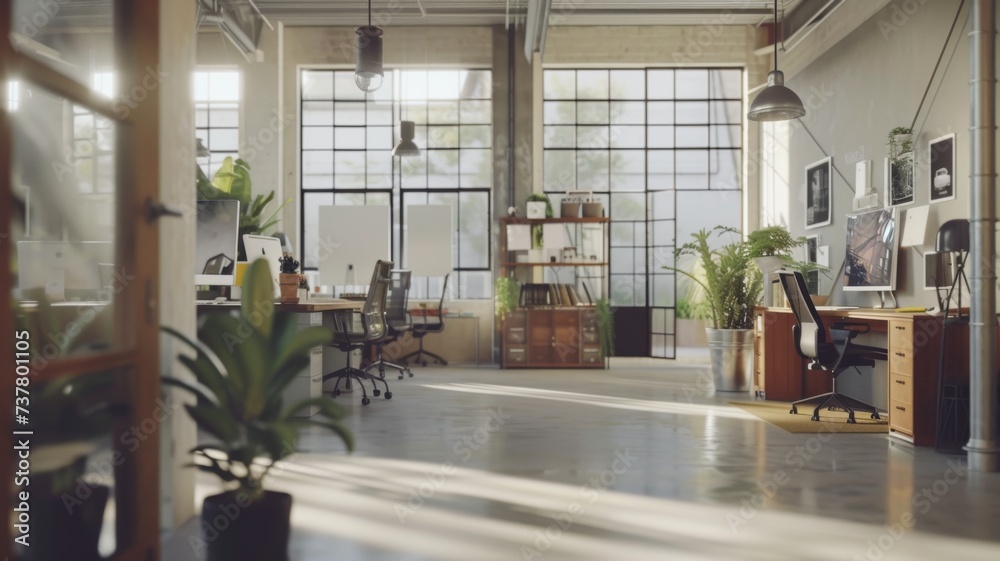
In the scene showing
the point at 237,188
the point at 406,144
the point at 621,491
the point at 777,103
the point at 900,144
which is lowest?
the point at 621,491

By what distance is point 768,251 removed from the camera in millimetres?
7188

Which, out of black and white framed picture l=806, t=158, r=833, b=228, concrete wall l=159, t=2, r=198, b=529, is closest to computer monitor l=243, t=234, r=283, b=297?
concrete wall l=159, t=2, r=198, b=529

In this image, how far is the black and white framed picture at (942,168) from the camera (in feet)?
18.2

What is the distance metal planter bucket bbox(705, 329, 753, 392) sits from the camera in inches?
282

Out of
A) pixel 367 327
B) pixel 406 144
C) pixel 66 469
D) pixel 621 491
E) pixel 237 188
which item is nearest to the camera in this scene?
pixel 66 469

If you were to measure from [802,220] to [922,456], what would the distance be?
177 inches

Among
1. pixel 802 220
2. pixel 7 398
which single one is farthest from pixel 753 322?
pixel 7 398

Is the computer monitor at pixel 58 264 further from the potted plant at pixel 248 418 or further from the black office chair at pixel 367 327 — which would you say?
the potted plant at pixel 248 418

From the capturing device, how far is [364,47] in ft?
22.7

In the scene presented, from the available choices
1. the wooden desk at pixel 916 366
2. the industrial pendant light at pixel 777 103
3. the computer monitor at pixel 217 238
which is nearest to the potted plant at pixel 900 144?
the industrial pendant light at pixel 777 103

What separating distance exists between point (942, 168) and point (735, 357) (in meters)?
2.38

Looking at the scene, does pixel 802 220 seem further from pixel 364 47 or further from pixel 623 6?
pixel 364 47

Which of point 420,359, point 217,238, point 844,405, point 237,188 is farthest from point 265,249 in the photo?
point 844,405

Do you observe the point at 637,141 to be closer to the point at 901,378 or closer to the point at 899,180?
the point at 899,180
